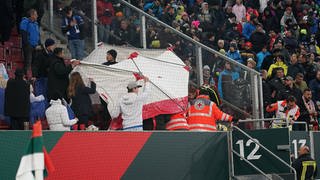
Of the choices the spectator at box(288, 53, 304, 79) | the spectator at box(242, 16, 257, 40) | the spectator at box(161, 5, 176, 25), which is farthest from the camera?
the spectator at box(242, 16, 257, 40)

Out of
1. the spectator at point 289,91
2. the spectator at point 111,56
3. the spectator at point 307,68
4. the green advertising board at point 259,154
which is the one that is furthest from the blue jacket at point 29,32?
the spectator at point 307,68

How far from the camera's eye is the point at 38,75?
17750mm

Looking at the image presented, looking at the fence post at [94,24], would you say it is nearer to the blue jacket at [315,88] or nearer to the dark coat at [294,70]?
the dark coat at [294,70]

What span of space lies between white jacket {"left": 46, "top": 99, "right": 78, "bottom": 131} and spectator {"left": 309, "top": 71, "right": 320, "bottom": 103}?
8649mm

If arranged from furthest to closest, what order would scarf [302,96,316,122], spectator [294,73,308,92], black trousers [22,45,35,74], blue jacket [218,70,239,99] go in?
spectator [294,73,308,92] < scarf [302,96,316,122] < black trousers [22,45,35,74] < blue jacket [218,70,239,99]

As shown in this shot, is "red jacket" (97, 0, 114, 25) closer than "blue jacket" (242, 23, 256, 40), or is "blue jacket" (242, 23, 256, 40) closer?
"red jacket" (97, 0, 114, 25)

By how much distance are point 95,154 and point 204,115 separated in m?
2.87

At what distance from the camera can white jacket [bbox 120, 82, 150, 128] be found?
16594mm

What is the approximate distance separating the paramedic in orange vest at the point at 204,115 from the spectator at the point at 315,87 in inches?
217

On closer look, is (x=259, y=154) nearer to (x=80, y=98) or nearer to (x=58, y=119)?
(x=80, y=98)

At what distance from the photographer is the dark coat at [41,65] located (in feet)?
58.3

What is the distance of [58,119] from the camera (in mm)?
15633

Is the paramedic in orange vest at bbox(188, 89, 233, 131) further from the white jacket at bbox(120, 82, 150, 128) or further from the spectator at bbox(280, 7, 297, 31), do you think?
the spectator at bbox(280, 7, 297, 31)

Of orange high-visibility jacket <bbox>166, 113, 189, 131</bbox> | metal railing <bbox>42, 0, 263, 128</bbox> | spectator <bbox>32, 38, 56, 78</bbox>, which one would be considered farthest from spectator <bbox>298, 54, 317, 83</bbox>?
spectator <bbox>32, 38, 56, 78</bbox>
